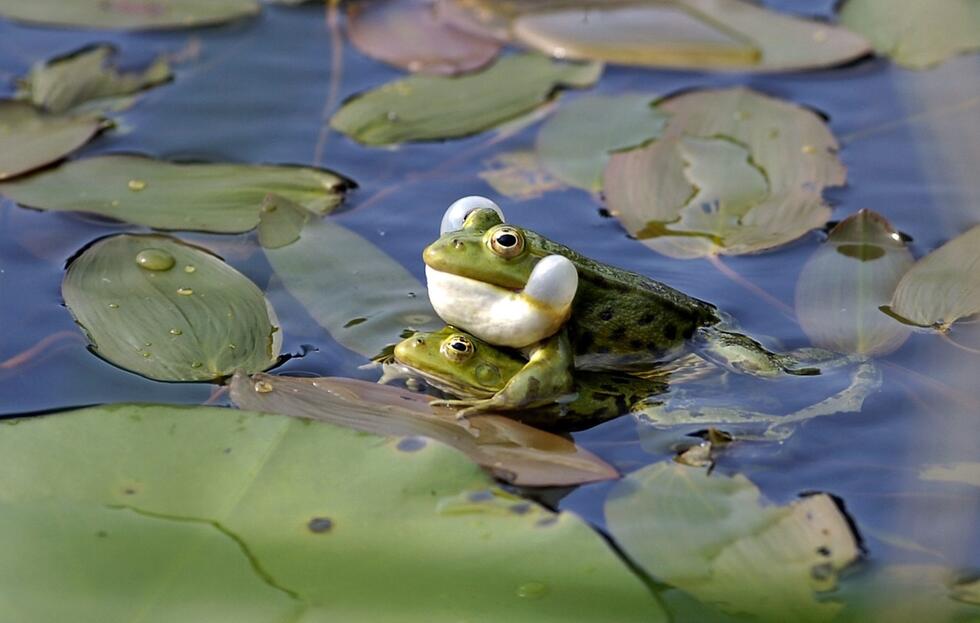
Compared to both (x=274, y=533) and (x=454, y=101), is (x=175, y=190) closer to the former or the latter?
(x=454, y=101)

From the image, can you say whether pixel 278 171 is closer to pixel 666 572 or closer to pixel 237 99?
pixel 237 99

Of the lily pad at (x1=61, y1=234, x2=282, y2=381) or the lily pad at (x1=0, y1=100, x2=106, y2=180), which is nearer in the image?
the lily pad at (x1=61, y1=234, x2=282, y2=381)

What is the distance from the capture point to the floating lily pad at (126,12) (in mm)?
5289

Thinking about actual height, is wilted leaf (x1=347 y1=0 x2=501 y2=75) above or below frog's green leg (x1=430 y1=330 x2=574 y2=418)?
above

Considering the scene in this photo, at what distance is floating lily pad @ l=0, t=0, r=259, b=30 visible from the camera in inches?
208

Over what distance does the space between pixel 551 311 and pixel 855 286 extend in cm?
114

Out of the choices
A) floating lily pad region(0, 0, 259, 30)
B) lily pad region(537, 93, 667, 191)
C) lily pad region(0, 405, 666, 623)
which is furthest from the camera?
floating lily pad region(0, 0, 259, 30)

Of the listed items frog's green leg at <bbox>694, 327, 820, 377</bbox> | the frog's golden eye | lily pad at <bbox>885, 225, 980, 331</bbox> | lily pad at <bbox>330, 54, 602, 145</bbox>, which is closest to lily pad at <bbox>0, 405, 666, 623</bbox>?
the frog's golden eye

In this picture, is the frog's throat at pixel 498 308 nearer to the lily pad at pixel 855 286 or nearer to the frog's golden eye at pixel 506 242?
the frog's golden eye at pixel 506 242

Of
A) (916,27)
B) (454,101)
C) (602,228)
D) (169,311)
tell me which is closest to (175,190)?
(169,311)

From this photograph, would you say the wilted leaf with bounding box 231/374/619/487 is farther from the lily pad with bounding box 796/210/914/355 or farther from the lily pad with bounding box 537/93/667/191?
the lily pad with bounding box 537/93/667/191

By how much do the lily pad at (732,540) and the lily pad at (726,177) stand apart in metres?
1.20

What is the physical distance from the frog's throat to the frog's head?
59mm

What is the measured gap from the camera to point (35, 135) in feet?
14.8
